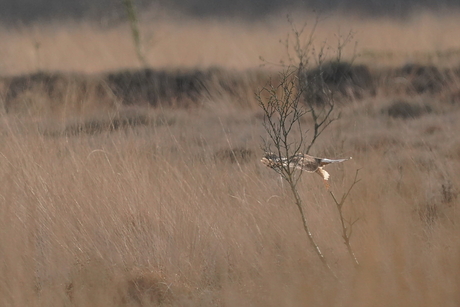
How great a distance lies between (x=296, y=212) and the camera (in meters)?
3.62

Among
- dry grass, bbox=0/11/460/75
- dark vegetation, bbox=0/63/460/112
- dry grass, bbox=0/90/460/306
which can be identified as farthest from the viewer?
dry grass, bbox=0/11/460/75

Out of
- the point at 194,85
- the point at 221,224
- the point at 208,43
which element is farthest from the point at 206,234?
the point at 208,43

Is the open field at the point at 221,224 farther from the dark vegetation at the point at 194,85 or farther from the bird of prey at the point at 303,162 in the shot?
the dark vegetation at the point at 194,85

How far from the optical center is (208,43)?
11.5 meters

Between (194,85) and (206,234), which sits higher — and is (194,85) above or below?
below

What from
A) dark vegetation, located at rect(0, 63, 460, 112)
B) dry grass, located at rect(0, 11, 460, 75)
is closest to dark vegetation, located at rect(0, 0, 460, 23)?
dry grass, located at rect(0, 11, 460, 75)

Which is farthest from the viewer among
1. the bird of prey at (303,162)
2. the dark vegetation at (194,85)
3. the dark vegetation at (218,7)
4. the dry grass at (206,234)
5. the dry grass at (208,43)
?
the dark vegetation at (218,7)

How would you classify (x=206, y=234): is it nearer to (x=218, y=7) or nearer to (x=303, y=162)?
(x=303, y=162)

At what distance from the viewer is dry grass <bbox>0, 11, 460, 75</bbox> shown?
889cm

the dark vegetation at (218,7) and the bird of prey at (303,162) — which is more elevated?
the bird of prey at (303,162)

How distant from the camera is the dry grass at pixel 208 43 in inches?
350

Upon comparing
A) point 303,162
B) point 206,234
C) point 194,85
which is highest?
point 303,162

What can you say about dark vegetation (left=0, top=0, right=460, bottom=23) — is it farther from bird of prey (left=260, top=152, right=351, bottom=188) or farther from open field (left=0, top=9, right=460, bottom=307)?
bird of prey (left=260, top=152, right=351, bottom=188)

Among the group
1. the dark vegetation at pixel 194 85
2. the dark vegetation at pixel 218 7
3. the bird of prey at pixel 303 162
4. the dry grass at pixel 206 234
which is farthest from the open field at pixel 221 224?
the dark vegetation at pixel 218 7
